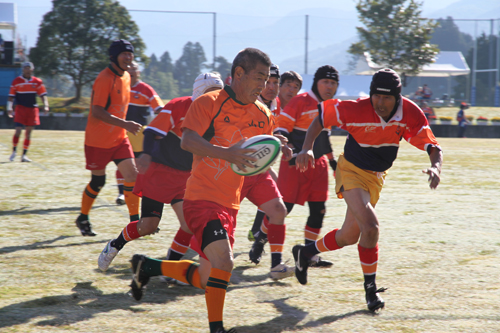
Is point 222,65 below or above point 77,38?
below

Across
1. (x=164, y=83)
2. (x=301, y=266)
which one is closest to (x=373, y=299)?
(x=301, y=266)

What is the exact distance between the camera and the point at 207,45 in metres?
33.8

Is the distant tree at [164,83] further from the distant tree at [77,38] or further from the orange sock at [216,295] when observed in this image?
the orange sock at [216,295]

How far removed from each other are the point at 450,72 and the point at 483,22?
4694 millimetres

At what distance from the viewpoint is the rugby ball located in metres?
3.20

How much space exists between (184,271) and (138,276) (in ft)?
1.23

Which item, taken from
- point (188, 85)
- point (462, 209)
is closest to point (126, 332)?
point (462, 209)

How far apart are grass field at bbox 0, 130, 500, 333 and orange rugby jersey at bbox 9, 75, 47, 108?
4.98 meters

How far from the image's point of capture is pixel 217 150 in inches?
125

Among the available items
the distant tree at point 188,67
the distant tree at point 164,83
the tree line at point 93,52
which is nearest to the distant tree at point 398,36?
the tree line at point 93,52

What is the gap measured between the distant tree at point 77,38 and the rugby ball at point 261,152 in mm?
30038

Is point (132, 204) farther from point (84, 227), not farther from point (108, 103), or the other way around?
point (108, 103)

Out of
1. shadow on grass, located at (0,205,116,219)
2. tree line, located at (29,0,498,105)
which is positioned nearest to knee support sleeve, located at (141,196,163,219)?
shadow on grass, located at (0,205,116,219)

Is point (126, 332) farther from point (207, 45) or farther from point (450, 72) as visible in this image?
point (450, 72)
